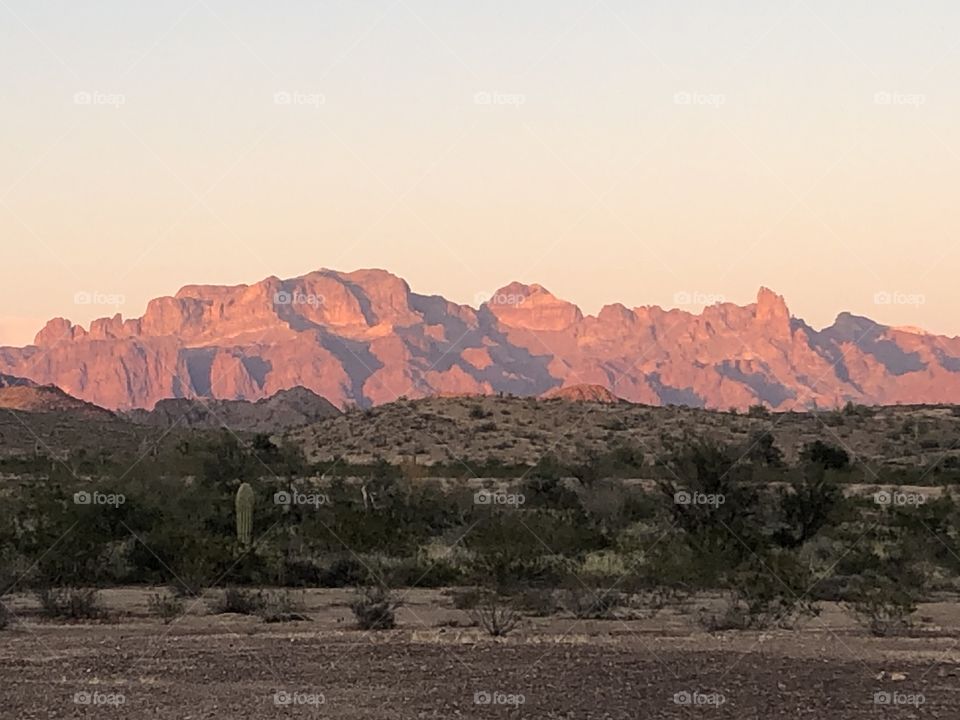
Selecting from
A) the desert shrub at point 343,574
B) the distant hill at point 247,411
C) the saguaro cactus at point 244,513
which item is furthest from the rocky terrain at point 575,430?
the distant hill at point 247,411

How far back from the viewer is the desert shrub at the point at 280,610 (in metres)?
20.7

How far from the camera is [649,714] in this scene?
1313cm

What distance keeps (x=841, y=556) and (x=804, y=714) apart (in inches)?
597

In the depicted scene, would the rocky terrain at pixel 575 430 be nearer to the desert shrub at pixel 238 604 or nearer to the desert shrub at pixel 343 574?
the desert shrub at pixel 343 574

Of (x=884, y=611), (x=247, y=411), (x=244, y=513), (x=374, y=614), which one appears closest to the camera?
(x=374, y=614)

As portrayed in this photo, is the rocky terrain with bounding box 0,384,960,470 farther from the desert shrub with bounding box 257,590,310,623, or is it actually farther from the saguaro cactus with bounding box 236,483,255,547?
the desert shrub with bounding box 257,590,310,623

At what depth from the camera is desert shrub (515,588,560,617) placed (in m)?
21.2

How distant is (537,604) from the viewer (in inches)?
838

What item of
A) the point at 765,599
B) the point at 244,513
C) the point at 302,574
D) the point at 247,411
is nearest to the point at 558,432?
the point at 244,513

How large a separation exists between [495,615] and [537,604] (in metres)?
2.23

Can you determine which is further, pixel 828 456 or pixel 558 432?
pixel 558 432

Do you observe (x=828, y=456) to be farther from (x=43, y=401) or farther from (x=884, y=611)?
(x=43, y=401)

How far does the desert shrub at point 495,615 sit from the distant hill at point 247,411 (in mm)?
91639

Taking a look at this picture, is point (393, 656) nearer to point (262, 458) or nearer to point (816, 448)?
point (262, 458)
